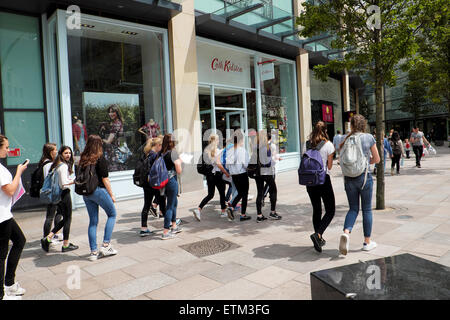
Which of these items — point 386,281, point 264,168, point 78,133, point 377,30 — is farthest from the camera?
point 78,133

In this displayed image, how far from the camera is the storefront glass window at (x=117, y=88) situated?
9.20m

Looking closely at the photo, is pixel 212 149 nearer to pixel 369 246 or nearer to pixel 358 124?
pixel 358 124

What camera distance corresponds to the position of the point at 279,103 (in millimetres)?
15719

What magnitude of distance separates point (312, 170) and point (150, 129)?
274 inches

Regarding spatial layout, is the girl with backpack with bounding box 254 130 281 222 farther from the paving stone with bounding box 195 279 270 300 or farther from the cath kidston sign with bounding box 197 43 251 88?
the cath kidston sign with bounding box 197 43 251 88

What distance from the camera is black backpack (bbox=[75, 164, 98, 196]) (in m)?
4.57

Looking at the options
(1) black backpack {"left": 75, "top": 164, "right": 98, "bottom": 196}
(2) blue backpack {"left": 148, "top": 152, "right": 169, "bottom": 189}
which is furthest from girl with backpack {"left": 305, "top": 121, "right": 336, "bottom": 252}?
(1) black backpack {"left": 75, "top": 164, "right": 98, "bottom": 196}

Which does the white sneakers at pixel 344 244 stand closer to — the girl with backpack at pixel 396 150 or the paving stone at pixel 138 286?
the paving stone at pixel 138 286

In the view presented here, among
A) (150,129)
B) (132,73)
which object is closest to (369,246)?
(150,129)

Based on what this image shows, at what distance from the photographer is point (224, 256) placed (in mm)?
4676
